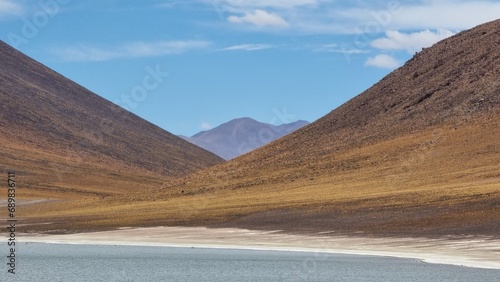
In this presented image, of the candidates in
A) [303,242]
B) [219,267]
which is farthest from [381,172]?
[219,267]

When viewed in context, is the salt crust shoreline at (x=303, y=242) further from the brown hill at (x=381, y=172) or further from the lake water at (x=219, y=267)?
the brown hill at (x=381, y=172)

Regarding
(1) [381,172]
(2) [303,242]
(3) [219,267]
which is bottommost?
(3) [219,267]

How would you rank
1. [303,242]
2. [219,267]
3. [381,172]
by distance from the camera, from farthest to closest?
[381,172] → [303,242] → [219,267]

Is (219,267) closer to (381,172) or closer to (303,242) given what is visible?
(303,242)

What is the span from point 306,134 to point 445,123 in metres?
30.5

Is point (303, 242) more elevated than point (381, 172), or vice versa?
point (381, 172)

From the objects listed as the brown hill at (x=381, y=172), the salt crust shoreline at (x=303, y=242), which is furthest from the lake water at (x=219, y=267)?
the brown hill at (x=381, y=172)

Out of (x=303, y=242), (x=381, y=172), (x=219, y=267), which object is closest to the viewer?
(x=219, y=267)

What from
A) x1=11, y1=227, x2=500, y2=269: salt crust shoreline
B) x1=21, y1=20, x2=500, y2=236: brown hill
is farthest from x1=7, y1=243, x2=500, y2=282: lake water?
x1=21, y1=20, x2=500, y2=236: brown hill

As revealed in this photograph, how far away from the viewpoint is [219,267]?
53062 mm

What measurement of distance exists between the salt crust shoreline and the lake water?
5.72 ft

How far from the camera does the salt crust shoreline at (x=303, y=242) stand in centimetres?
5122

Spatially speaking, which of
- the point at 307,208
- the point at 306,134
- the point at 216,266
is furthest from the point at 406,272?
the point at 306,134

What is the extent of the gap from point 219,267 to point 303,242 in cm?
1142
